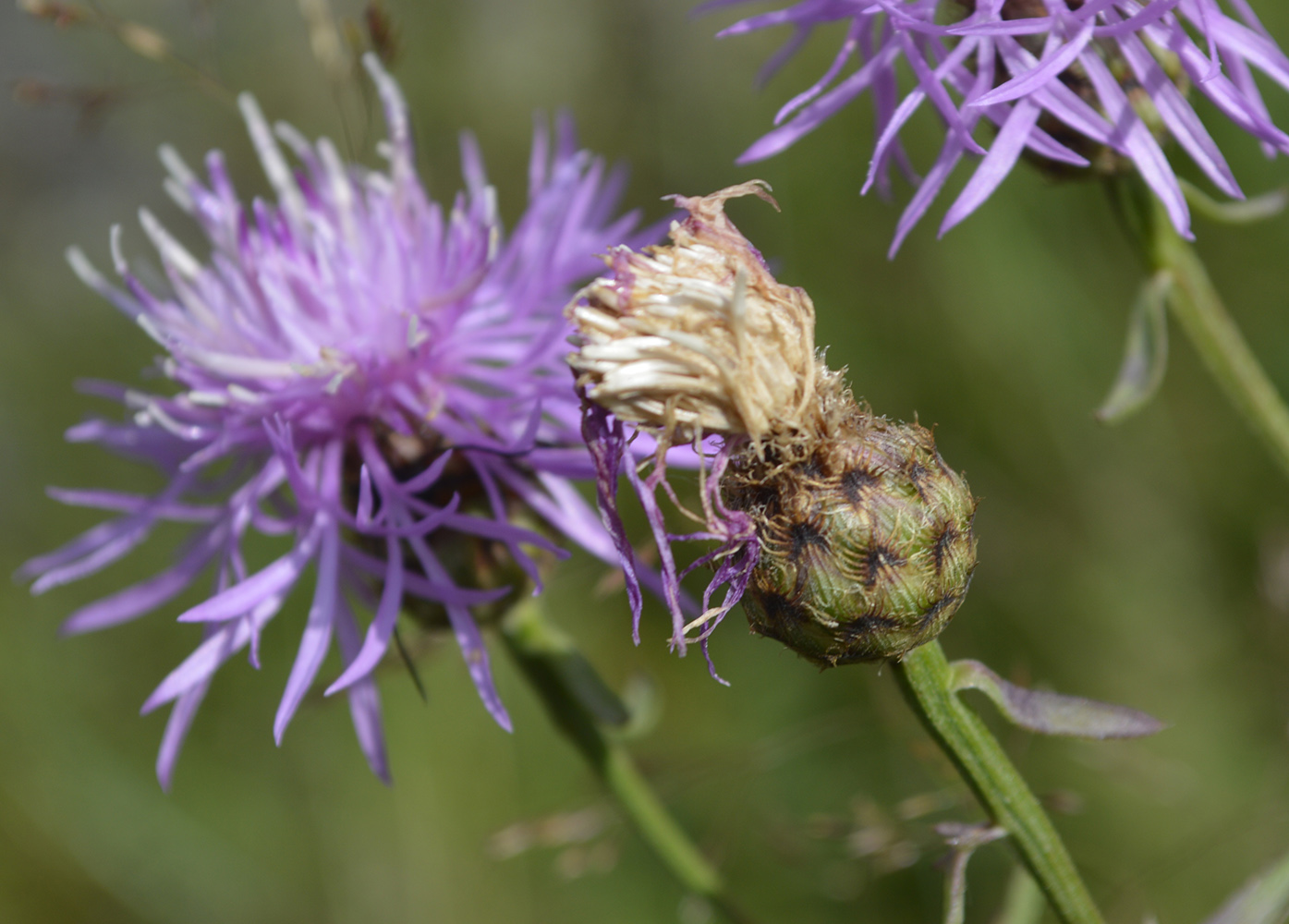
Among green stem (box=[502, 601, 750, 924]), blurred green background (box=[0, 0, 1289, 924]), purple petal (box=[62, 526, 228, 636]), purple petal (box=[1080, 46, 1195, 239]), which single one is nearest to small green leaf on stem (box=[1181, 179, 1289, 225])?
purple petal (box=[1080, 46, 1195, 239])

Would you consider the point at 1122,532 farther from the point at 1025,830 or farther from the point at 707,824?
the point at 1025,830

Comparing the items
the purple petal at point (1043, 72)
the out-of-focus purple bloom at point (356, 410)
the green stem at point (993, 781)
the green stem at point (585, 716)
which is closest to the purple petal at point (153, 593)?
the out-of-focus purple bloom at point (356, 410)

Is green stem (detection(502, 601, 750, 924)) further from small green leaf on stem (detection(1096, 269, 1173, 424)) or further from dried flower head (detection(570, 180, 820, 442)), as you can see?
small green leaf on stem (detection(1096, 269, 1173, 424))

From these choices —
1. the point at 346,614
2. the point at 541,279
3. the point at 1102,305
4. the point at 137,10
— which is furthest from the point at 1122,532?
the point at 137,10

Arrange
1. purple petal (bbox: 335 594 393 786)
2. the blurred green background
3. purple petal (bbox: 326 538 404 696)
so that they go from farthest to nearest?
the blurred green background → purple petal (bbox: 335 594 393 786) → purple petal (bbox: 326 538 404 696)

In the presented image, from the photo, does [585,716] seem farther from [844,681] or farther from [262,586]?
[844,681]

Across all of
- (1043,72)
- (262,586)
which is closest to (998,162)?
(1043,72)
